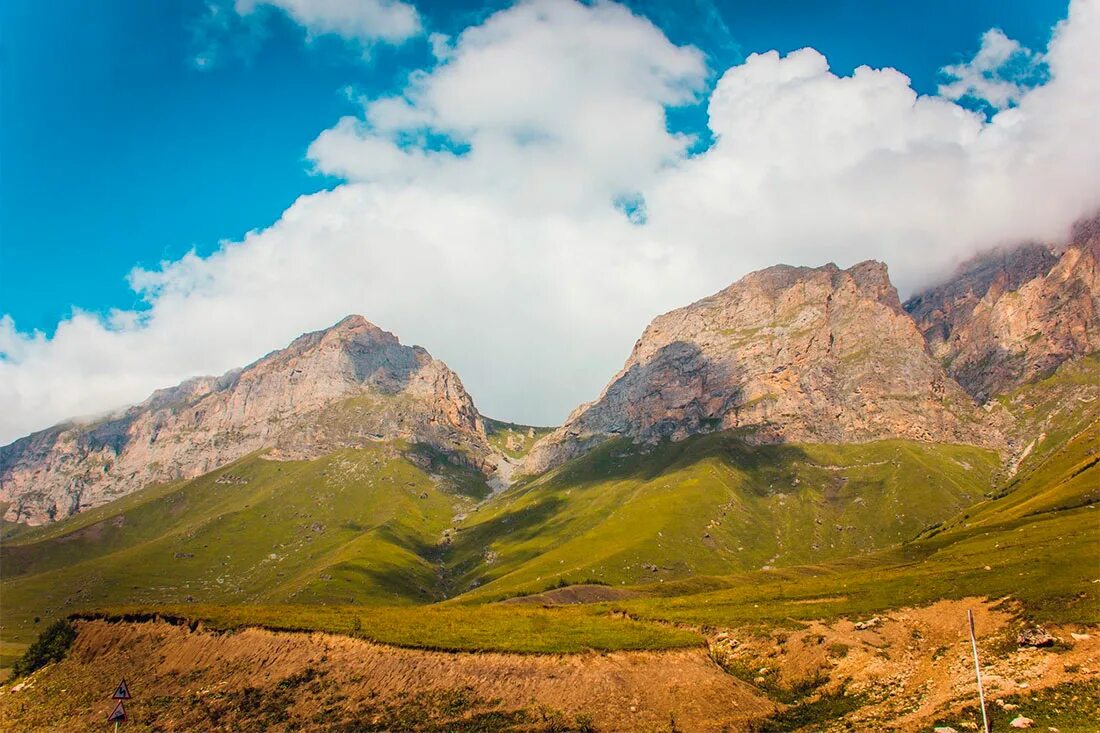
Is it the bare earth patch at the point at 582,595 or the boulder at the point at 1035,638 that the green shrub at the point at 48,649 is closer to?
the bare earth patch at the point at 582,595

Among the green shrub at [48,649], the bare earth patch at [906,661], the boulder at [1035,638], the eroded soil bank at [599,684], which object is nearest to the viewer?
the bare earth patch at [906,661]

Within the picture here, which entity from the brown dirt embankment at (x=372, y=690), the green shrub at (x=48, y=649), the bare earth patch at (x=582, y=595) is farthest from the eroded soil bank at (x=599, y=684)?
the bare earth patch at (x=582, y=595)

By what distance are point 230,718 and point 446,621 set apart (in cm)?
2214

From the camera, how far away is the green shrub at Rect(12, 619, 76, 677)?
76.4 meters

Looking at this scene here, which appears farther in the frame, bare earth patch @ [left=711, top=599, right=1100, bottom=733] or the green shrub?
the green shrub

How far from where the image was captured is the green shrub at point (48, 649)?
3009 inches

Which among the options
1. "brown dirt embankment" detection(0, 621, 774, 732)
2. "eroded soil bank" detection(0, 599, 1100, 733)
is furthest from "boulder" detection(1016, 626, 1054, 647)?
"brown dirt embankment" detection(0, 621, 774, 732)

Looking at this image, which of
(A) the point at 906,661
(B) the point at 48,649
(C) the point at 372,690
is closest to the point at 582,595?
(A) the point at 906,661

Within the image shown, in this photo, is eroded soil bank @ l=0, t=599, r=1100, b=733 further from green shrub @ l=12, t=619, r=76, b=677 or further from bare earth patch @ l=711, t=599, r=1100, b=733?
green shrub @ l=12, t=619, r=76, b=677

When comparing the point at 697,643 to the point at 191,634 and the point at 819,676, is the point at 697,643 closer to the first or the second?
the point at 819,676

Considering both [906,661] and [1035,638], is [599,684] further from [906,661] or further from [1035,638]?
[1035,638]

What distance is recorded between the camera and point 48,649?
254ft

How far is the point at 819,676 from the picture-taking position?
61.6 m

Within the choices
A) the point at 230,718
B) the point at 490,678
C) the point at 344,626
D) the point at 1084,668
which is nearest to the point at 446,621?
the point at 344,626
